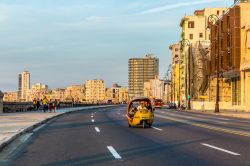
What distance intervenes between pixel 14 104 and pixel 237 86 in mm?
33800

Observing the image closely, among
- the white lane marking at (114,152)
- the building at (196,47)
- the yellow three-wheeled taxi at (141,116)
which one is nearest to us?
the white lane marking at (114,152)

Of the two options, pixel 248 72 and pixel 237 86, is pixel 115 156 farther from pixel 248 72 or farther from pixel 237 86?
pixel 237 86

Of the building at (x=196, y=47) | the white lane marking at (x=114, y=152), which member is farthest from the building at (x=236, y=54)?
the white lane marking at (x=114, y=152)

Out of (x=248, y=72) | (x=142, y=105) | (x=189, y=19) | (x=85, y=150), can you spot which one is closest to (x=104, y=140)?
(x=85, y=150)

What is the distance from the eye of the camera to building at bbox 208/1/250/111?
64188 mm

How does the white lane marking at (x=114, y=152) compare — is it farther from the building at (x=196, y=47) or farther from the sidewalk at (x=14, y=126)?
the building at (x=196, y=47)

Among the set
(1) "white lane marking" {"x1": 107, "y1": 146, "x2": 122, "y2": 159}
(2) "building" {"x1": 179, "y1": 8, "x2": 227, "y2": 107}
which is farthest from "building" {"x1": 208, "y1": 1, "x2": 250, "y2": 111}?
(1) "white lane marking" {"x1": 107, "y1": 146, "x2": 122, "y2": 159}

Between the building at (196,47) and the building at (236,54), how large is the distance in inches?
1624

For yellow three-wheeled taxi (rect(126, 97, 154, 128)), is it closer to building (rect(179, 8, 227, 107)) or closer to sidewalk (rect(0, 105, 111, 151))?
sidewalk (rect(0, 105, 111, 151))

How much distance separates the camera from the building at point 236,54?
64.2 meters

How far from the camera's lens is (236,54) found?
Answer: 6862cm

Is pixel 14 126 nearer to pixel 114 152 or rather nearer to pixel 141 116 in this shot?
pixel 141 116

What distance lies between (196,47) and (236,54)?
6262 centimetres

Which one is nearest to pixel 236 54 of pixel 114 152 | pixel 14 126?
pixel 14 126
